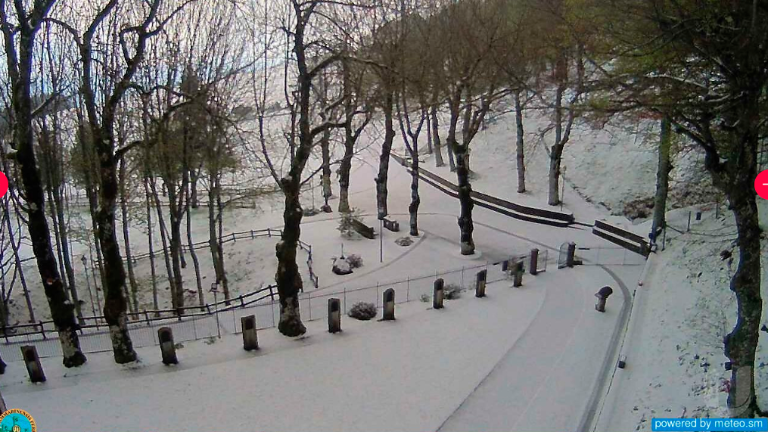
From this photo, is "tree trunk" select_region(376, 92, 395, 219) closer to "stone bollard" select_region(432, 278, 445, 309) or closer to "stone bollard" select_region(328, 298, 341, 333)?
"stone bollard" select_region(432, 278, 445, 309)

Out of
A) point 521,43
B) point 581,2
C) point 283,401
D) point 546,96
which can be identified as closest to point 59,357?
point 283,401

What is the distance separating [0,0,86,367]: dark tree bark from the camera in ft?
26.0

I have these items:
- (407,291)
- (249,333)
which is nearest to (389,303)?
(407,291)

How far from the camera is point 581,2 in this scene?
48.8 ft

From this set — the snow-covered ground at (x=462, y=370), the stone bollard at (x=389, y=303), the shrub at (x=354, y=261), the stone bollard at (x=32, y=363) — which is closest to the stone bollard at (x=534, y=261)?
the snow-covered ground at (x=462, y=370)

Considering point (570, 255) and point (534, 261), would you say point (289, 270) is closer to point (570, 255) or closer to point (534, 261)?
point (534, 261)

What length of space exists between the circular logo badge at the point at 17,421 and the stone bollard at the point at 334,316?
574 cm

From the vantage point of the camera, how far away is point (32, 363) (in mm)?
9141

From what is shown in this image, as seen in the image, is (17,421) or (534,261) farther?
(534,261)

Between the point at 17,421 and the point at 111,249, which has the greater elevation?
the point at 111,249

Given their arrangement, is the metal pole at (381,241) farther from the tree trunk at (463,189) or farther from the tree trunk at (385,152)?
the tree trunk at (463,189)

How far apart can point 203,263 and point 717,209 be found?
20366 millimetres

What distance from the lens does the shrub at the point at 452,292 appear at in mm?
14102

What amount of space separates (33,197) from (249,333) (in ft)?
15.4
